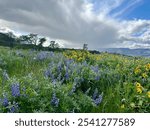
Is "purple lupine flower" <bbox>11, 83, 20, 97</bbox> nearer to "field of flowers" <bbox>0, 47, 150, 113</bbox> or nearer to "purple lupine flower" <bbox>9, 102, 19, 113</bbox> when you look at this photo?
"field of flowers" <bbox>0, 47, 150, 113</bbox>

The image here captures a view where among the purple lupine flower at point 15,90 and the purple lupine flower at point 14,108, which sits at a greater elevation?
the purple lupine flower at point 15,90

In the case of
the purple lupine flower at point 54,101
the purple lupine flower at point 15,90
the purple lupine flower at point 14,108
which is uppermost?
the purple lupine flower at point 15,90

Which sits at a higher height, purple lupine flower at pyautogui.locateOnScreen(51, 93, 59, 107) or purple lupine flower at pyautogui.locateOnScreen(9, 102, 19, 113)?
purple lupine flower at pyautogui.locateOnScreen(51, 93, 59, 107)

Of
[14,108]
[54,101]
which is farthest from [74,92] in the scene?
[14,108]

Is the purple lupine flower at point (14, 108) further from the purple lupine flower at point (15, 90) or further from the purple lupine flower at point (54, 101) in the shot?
the purple lupine flower at point (54, 101)

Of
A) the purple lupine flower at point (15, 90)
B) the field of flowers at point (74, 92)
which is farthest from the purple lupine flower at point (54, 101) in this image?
the purple lupine flower at point (15, 90)

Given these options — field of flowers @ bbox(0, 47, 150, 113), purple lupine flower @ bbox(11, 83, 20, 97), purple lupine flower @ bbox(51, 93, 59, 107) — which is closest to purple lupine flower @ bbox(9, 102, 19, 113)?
field of flowers @ bbox(0, 47, 150, 113)

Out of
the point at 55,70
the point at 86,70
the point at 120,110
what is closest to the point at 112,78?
the point at 86,70

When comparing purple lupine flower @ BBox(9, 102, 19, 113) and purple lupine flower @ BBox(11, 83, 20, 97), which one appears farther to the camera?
purple lupine flower @ BBox(11, 83, 20, 97)

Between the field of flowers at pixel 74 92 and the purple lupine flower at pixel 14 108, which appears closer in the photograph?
the purple lupine flower at pixel 14 108

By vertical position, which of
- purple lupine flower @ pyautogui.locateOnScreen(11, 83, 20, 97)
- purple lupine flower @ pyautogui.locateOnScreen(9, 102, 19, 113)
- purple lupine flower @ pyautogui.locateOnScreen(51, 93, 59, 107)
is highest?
purple lupine flower @ pyautogui.locateOnScreen(11, 83, 20, 97)

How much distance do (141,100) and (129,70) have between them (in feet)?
6.99

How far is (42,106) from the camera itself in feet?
13.4

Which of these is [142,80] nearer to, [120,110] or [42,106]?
[120,110]
